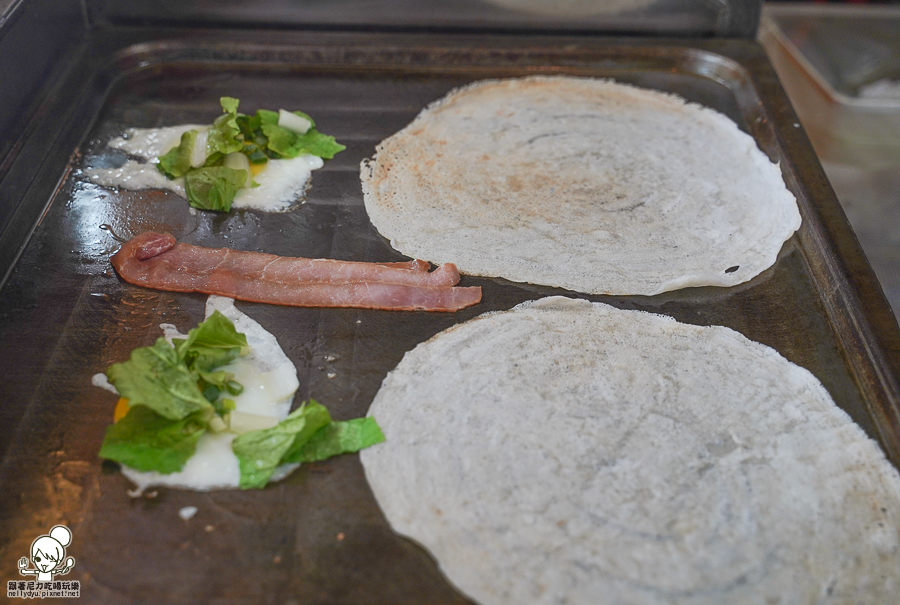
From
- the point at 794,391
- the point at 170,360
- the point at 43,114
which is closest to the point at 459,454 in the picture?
the point at 170,360

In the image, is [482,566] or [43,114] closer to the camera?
[482,566]

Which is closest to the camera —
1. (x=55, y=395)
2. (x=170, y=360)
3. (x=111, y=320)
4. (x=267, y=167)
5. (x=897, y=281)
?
(x=170, y=360)

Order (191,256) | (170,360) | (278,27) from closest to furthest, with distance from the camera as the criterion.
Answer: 1. (170,360)
2. (191,256)
3. (278,27)

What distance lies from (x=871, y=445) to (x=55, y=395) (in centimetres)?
226

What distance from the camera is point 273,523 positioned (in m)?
1.70

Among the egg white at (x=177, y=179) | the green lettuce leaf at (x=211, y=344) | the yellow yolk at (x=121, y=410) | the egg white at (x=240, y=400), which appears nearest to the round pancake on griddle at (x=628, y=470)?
the egg white at (x=240, y=400)

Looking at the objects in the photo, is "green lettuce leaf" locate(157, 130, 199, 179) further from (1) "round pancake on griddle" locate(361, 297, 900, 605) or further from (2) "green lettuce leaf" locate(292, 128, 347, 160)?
→ (1) "round pancake on griddle" locate(361, 297, 900, 605)

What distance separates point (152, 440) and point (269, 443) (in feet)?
0.98

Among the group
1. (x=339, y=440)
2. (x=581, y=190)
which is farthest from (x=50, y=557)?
(x=581, y=190)

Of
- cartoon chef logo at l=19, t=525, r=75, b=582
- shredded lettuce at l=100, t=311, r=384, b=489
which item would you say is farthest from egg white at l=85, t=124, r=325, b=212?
cartoon chef logo at l=19, t=525, r=75, b=582

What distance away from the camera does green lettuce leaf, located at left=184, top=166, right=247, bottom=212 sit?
8.30ft

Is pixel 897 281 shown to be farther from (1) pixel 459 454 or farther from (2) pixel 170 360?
(2) pixel 170 360

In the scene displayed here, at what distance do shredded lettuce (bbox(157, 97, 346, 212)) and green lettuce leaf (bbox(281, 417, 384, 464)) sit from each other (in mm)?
1098

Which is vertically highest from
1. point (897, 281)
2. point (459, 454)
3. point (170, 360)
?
point (170, 360)
